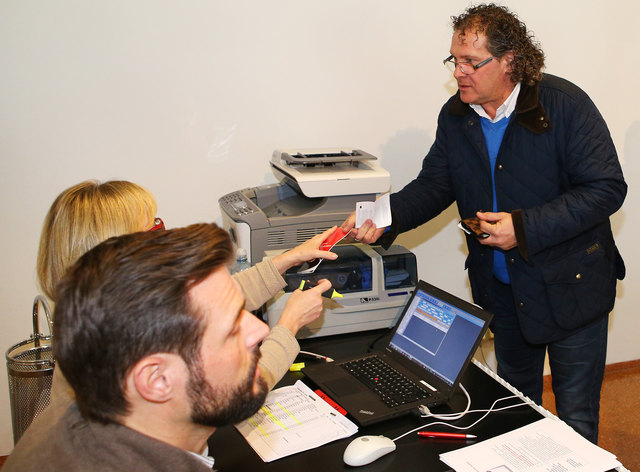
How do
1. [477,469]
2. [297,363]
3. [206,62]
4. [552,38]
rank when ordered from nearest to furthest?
1. [477,469]
2. [297,363]
3. [206,62]
4. [552,38]

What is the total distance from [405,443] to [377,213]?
0.80 meters

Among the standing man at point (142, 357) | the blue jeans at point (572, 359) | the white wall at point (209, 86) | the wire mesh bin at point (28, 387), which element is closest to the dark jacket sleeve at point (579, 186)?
the blue jeans at point (572, 359)

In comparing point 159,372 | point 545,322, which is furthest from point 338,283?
point 159,372

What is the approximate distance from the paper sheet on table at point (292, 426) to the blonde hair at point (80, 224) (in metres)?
0.56

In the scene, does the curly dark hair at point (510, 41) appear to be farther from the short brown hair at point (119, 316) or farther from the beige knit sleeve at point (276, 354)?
the short brown hair at point (119, 316)

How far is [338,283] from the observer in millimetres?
1951

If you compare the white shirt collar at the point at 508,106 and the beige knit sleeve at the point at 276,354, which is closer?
the beige knit sleeve at the point at 276,354

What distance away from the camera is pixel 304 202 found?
7.51 ft

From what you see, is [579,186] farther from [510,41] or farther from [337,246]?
[337,246]

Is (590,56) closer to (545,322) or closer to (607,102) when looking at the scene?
(607,102)

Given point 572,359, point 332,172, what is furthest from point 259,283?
point 572,359

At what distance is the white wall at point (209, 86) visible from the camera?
235 cm

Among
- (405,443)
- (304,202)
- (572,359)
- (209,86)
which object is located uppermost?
(209,86)

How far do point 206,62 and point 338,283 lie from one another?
115 cm
